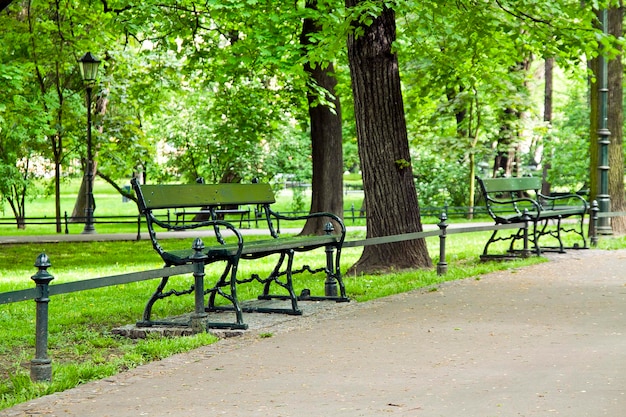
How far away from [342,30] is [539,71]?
34091mm

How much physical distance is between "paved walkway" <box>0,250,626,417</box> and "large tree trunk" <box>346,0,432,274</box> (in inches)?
114

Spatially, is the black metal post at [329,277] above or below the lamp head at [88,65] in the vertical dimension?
below

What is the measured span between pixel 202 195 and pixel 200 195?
3cm

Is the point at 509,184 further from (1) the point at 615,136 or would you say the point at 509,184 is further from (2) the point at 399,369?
(2) the point at 399,369

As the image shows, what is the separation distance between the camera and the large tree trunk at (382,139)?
12.8 meters

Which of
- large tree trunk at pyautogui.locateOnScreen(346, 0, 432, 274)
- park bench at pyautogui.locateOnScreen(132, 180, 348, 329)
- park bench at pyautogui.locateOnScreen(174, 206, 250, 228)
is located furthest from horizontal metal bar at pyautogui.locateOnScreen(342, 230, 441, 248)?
park bench at pyautogui.locateOnScreen(174, 206, 250, 228)

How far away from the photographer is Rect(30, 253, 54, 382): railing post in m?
6.21

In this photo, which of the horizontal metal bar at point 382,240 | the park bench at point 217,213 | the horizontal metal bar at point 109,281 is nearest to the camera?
the horizontal metal bar at point 109,281

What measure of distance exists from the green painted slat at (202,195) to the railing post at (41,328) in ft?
7.83

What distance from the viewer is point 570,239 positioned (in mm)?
19562

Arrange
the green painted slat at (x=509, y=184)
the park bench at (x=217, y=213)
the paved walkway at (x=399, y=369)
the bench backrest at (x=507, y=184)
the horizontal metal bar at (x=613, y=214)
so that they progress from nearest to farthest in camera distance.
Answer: the paved walkway at (x=399, y=369), the park bench at (x=217, y=213), the bench backrest at (x=507, y=184), the green painted slat at (x=509, y=184), the horizontal metal bar at (x=613, y=214)

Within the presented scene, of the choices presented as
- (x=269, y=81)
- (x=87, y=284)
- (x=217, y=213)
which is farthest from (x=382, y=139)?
(x=269, y=81)

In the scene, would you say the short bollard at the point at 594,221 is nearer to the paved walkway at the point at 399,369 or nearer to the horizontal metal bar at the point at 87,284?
the paved walkway at the point at 399,369

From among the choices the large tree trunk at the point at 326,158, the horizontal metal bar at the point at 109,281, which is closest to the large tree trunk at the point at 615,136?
the large tree trunk at the point at 326,158
